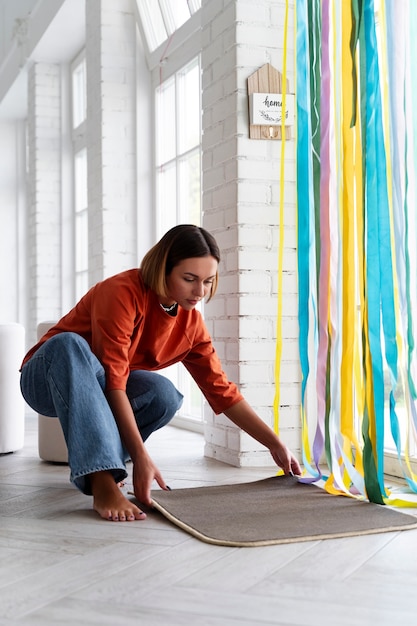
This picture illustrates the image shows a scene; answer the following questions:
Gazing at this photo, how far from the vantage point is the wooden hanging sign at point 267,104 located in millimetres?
2984

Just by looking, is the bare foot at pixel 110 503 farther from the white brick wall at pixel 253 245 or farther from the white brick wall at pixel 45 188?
the white brick wall at pixel 45 188

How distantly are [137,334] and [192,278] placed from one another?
27 cm

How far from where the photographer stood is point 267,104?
2.99 meters

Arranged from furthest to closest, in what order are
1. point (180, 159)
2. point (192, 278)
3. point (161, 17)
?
point (161, 17)
point (180, 159)
point (192, 278)

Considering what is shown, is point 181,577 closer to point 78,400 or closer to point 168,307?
point 78,400

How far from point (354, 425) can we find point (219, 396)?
428 millimetres

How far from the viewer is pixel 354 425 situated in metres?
2.49

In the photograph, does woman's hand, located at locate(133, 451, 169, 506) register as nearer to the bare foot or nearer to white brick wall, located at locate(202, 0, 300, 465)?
the bare foot

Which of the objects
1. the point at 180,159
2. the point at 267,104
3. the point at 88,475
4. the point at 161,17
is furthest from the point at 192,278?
the point at 161,17

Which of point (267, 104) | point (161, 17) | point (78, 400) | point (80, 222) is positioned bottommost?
point (78, 400)

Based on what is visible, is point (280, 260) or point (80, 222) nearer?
point (280, 260)

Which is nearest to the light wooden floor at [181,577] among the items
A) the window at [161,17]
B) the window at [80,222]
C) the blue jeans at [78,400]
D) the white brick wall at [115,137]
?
the blue jeans at [78,400]

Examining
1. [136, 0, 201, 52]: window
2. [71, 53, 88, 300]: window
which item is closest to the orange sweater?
[136, 0, 201, 52]: window

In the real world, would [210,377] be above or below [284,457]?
above
